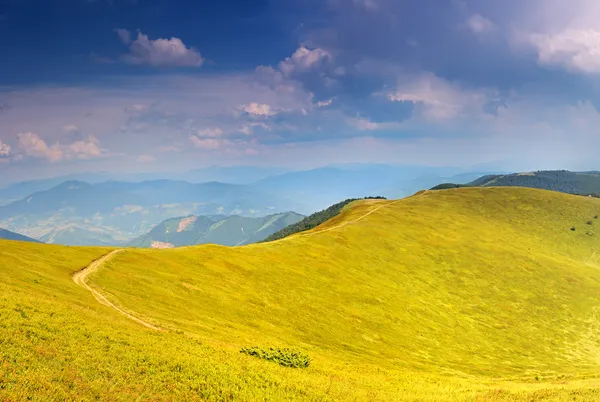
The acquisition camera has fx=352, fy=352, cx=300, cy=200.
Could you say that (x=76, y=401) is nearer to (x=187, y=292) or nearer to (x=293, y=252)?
(x=187, y=292)

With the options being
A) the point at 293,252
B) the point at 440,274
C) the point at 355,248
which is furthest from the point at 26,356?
the point at 440,274

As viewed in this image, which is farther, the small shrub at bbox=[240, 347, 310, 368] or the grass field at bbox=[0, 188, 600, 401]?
the small shrub at bbox=[240, 347, 310, 368]

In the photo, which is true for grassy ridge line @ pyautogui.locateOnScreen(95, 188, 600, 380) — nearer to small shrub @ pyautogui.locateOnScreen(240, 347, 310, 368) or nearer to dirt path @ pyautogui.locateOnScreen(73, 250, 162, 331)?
dirt path @ pyautogui.locateOnScreen(73, 250, 162, 331)

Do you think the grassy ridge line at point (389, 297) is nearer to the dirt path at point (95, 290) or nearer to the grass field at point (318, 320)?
the grass field at point (318, 320)

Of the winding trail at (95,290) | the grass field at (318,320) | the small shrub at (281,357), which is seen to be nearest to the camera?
the grass field at (318,320)

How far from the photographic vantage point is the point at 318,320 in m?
67.5

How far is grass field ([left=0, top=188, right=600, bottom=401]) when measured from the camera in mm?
24891

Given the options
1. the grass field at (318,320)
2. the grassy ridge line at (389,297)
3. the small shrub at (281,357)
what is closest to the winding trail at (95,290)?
the grass field at (318,320)

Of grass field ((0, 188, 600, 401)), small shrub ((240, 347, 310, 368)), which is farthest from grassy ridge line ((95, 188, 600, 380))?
small shrub ((240, 347, 310, 368))

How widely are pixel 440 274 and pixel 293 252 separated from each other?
56.9 metres

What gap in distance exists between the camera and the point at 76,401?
1903 centimetres

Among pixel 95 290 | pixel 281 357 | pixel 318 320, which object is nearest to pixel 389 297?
pixel 318 320

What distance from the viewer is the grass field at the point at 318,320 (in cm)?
2489

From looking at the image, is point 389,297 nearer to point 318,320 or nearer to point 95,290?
point 318,320
